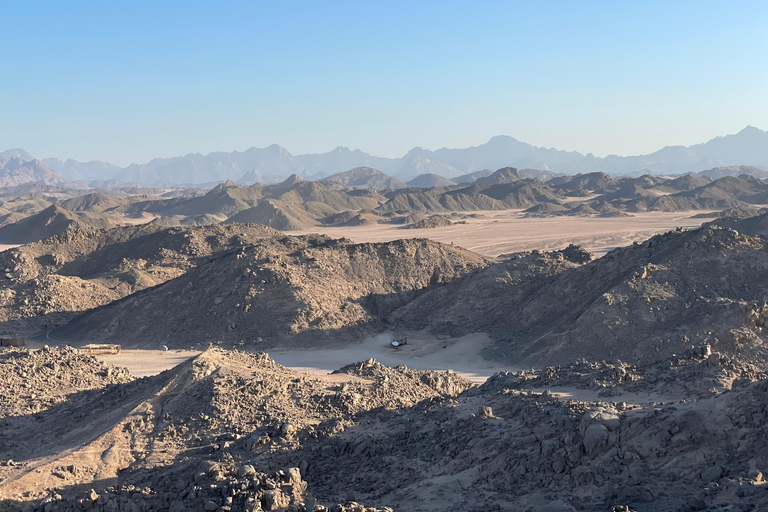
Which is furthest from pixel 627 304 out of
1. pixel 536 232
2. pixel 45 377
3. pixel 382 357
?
pixel 536 232

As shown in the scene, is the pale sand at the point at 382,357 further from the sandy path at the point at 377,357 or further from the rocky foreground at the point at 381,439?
the rocky foreground at the point at 381,439

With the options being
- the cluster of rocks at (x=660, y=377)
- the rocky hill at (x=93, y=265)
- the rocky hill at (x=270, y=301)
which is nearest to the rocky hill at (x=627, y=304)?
the rocky hill at (x=270, y=301)

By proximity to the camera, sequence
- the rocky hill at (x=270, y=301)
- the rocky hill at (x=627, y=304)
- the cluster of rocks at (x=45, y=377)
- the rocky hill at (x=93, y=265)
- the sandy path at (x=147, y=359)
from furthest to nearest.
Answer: the rocky hill at (x=93, y=265) → the rocky hill at (x=270, y=301) → the sandy path at (x=147, y=359) → the rocky hill at (x=627, y=304) → the cluster of rocks at (x=45, y=377)

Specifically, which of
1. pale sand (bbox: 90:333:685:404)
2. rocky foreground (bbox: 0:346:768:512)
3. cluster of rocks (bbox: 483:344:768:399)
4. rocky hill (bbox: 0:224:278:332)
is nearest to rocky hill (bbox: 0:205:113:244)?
rocky hill (bbox: 0:224:278:332)

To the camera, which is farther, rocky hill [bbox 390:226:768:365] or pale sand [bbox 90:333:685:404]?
pale sand [bbox 90:333:685:404]

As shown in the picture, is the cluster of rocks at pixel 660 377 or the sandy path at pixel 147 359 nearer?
the cluster of rocks at pixel 660 377

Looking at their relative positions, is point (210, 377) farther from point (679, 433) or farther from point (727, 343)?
point (727, 343)

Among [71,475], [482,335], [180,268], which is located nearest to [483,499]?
[71,475]

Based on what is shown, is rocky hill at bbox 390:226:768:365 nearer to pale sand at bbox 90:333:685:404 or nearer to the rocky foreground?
pale sand at bbox 90:333:685:404
